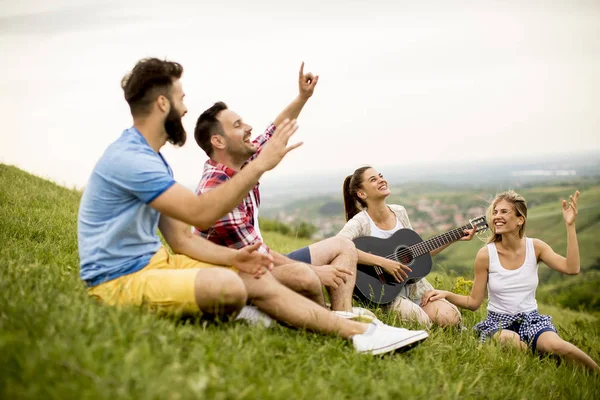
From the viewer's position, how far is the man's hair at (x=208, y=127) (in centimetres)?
457

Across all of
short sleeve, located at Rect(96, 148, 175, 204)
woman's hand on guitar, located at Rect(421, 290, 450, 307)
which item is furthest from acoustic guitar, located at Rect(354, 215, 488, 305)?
short sleeve, located at Rect(96, 148, 175, 204)

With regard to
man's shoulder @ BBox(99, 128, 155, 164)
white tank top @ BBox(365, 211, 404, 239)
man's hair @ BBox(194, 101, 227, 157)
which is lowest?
white tank top @ BBox(365, 211, 404, 239)

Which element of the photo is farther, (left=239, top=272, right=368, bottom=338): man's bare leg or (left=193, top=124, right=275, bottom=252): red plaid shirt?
(left=193, top=124, right=275, bottom=252): red plaid shirt

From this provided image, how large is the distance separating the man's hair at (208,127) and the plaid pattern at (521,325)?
3128 mm

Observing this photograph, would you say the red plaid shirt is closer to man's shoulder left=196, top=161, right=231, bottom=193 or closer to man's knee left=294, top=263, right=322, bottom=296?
man's shoulder left=196, top=161, right=231, bottom=193

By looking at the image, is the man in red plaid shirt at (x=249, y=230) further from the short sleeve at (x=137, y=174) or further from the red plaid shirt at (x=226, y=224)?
the short sleeve at (x=137, y=174)

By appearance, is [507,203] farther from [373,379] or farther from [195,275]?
[195,275]

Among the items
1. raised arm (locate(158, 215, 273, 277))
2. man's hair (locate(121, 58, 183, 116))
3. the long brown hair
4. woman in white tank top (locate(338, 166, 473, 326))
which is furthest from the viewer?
the long brown hair

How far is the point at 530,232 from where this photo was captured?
5547 cm

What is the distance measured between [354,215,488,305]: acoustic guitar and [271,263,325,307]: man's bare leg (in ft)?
5.32

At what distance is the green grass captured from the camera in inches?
88.0

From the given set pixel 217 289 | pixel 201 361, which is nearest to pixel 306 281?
pixel 217 289

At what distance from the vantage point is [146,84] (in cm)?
350

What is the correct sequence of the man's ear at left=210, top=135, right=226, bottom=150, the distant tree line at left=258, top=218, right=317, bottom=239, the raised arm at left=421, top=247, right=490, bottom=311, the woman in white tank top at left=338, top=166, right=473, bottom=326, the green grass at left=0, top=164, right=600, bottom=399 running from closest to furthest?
the green grass at left=0, top=164, right=600, bottom=399
the man's ear at left=210, top=135, right=226, bottom=150
the raised arm at left=421, top=247, right=490, bottom=311
the woman in white tank top at left=338, top=166, right=473, bottom=326
the distant tree line at left=258, top=218, right=317, bottom=239
